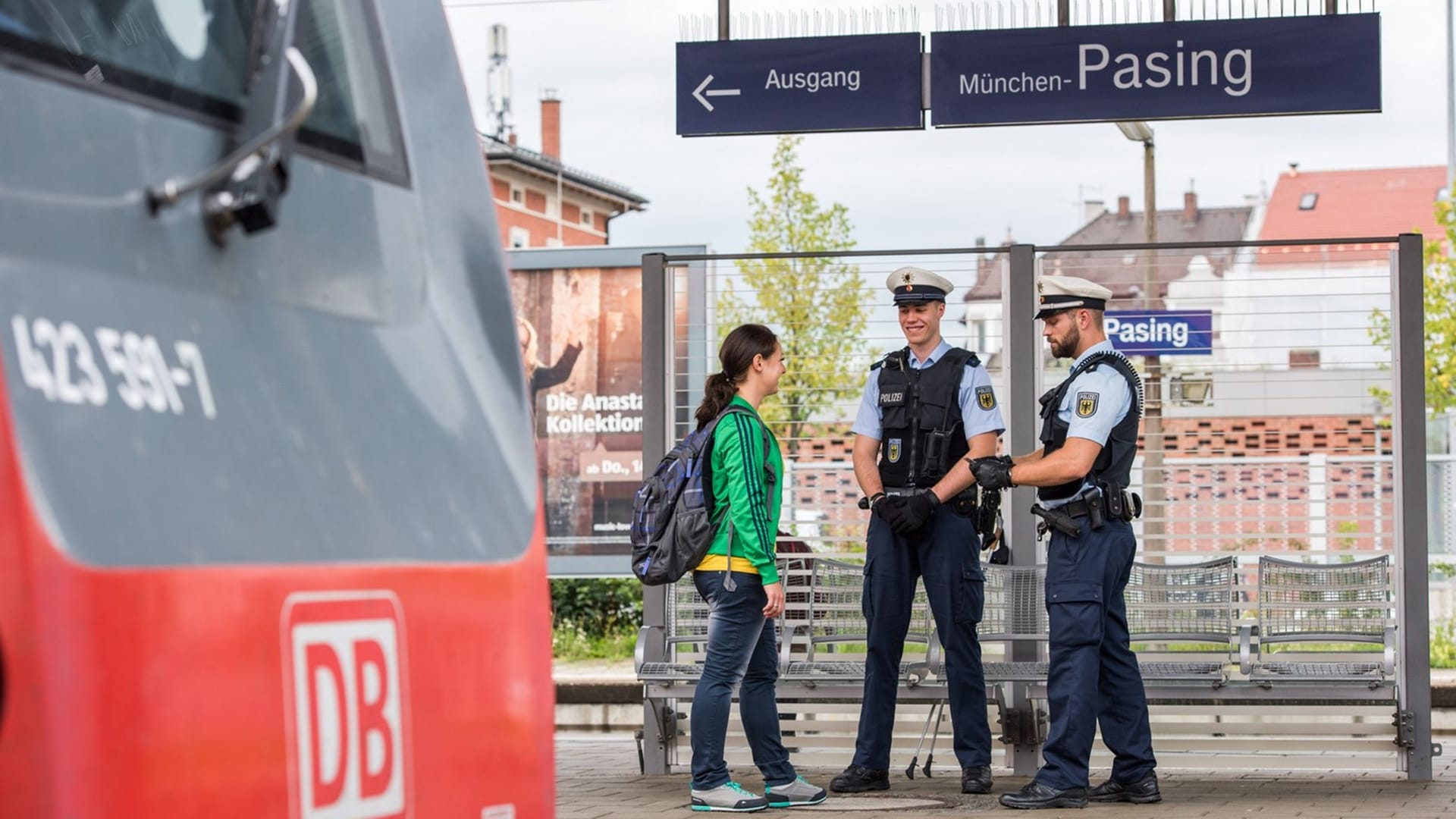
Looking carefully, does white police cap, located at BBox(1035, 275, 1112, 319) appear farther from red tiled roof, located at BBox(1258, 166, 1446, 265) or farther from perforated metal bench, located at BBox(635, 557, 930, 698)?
red tiled roof, located at BBox(1258, 166, 1446, 265)

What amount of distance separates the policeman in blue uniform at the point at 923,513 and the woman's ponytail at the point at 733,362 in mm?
767

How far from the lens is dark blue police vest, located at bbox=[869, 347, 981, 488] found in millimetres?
7715

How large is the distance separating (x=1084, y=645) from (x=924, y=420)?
47.7 inches

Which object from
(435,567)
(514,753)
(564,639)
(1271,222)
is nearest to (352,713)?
(435,567)

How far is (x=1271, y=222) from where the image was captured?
87562 mm

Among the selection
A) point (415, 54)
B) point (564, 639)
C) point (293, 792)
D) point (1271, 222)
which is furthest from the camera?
point (1271, 222)

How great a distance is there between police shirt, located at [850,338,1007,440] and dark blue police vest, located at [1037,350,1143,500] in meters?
0.47

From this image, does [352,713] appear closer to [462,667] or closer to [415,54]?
[462,667]

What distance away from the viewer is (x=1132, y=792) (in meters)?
7.41

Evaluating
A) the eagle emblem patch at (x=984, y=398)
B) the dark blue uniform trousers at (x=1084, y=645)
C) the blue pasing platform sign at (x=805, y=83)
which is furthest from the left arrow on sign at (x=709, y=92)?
the dark blue uniform trousers at (x=1084, y=645)

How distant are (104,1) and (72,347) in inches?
43.6

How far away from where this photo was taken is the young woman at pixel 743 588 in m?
7.04

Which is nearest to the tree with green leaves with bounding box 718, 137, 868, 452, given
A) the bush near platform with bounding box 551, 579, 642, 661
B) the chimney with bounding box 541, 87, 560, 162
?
the bush near platform with bounding box 551, 579, 642, 661

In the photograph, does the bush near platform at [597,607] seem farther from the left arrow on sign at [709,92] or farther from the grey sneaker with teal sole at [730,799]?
the grey sneaker with teal sole at [730,799]
